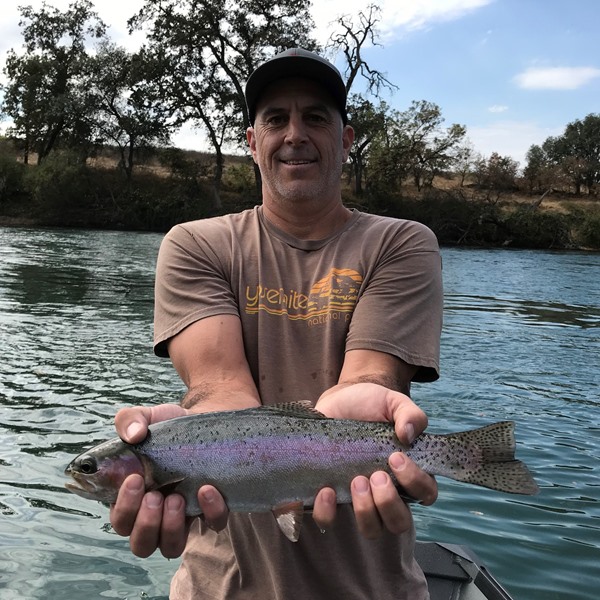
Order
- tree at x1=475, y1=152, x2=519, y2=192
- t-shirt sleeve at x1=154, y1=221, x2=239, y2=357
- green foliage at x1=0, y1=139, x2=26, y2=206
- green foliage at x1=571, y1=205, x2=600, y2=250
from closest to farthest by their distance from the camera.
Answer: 1. t-shirt sleeve at x1=154, y1=221, x2=239, y2=357
2. green foliage at x1=571, y1=205, x2=600, y2=250
3. green foliage at x1=0, y1=139, x2=26, y2=206
4. tree at x1=475, y1=152, x2=519, y2=192

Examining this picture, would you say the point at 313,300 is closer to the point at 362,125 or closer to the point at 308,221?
the point at 308,221

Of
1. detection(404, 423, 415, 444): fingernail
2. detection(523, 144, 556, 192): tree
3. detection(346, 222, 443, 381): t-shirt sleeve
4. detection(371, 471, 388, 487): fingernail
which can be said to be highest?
detection(523, 144, 556, 192): tree

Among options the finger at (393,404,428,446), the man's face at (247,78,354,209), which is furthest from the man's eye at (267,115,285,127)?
the finger at (393,404,428,446)

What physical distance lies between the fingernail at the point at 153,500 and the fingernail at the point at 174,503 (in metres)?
0.03

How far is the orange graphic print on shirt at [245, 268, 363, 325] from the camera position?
10.3 feet

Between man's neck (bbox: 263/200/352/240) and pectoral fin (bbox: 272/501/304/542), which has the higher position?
man's neck (bbox: 263/200/352/240)

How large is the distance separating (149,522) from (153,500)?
8 centimetres

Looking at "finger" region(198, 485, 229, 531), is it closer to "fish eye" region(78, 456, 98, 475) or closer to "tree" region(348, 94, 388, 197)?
"fish eye" region(78, 456, 98, 475)

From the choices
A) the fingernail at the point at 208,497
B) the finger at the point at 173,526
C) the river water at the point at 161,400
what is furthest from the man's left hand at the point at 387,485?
the river water at the point at 161,400

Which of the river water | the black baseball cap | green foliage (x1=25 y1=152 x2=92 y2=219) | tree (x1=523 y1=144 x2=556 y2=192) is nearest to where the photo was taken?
the black baseball cap

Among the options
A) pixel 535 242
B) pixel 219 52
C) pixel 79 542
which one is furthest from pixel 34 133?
pixel 79 542

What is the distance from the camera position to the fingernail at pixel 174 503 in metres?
2.60

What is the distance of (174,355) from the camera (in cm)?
330

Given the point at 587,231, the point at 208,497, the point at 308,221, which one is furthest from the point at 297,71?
the point at 587,231
